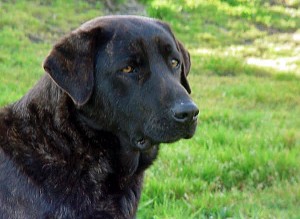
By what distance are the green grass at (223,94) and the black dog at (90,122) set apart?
4.10ft

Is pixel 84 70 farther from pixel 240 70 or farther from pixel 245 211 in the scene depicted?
pixel 240 70

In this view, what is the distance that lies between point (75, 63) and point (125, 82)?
29cm

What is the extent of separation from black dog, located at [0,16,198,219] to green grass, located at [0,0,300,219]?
1250 mm

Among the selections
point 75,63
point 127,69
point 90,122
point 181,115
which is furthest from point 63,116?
point 181,115

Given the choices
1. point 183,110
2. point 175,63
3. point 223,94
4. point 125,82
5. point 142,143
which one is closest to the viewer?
point 183,110

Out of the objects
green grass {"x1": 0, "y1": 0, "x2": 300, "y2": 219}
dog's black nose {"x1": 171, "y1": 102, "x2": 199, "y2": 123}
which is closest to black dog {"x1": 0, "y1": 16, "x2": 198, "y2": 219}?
dog's black nose {"x1": 171, "y1": 102, "x2": 199, "y2": 123}

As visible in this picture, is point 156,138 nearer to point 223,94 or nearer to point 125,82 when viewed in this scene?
point 125,82

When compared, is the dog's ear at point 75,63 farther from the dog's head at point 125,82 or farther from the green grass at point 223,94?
the green grass at point 223,94

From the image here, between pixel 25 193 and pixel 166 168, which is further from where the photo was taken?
pixel 166 168

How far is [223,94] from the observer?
949 cm

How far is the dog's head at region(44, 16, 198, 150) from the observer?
3670 mm

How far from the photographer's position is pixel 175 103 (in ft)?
12.0

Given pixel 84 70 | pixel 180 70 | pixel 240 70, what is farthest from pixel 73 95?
pixel 240 70

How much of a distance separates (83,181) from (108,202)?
0.19 metres
